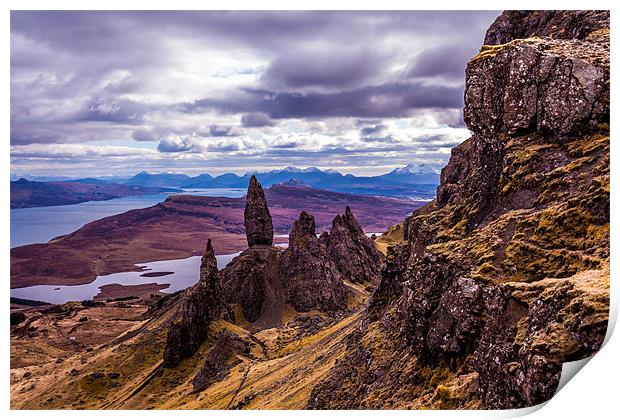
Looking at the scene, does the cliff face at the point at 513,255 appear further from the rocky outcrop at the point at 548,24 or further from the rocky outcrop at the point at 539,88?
the rocky outcrop at the point at 548,24

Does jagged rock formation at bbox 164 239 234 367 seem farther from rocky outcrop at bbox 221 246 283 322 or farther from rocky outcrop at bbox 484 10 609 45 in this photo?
rocky outcrop at bbox 484 10 609 45

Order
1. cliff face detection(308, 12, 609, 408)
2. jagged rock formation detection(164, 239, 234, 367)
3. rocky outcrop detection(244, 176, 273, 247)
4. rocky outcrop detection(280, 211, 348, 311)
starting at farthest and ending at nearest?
rocky outcrop detection(244, 176, 273, 247), rocky outcrop detection(280, 211, 348, 311), jagged rock formation detection(164, 239, 234, 367), cliff face detection(308, 12, 609, 408)

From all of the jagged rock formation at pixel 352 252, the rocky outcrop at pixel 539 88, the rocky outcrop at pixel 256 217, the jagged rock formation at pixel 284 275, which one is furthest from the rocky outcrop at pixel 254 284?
the rocky outcrop at pixel 539 88

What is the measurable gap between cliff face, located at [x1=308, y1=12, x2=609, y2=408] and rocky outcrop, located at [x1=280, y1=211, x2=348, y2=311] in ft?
297

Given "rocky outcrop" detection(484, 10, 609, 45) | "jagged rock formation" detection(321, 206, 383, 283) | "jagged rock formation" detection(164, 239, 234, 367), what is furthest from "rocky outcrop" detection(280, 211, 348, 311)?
"rocky outcrop" detection(484, 10, 609, 45)

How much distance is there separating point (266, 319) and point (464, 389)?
103420mm

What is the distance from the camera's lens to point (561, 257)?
26.3 meters

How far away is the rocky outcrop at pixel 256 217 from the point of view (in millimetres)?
145250

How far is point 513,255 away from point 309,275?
108 metres

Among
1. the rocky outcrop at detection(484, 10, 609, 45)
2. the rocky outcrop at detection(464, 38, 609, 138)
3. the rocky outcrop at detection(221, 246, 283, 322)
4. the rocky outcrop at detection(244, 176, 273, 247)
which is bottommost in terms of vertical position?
the rocky outcrop at detection(221, 246, 283, 322)

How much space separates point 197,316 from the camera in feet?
309

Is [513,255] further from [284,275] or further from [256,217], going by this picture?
[256,217]

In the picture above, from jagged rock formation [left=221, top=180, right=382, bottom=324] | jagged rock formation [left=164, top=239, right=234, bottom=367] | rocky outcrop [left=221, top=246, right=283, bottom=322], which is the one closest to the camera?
jagged rock formation [left=164, top=239, right=234, bottom=367]

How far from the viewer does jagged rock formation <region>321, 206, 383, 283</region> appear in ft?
509
